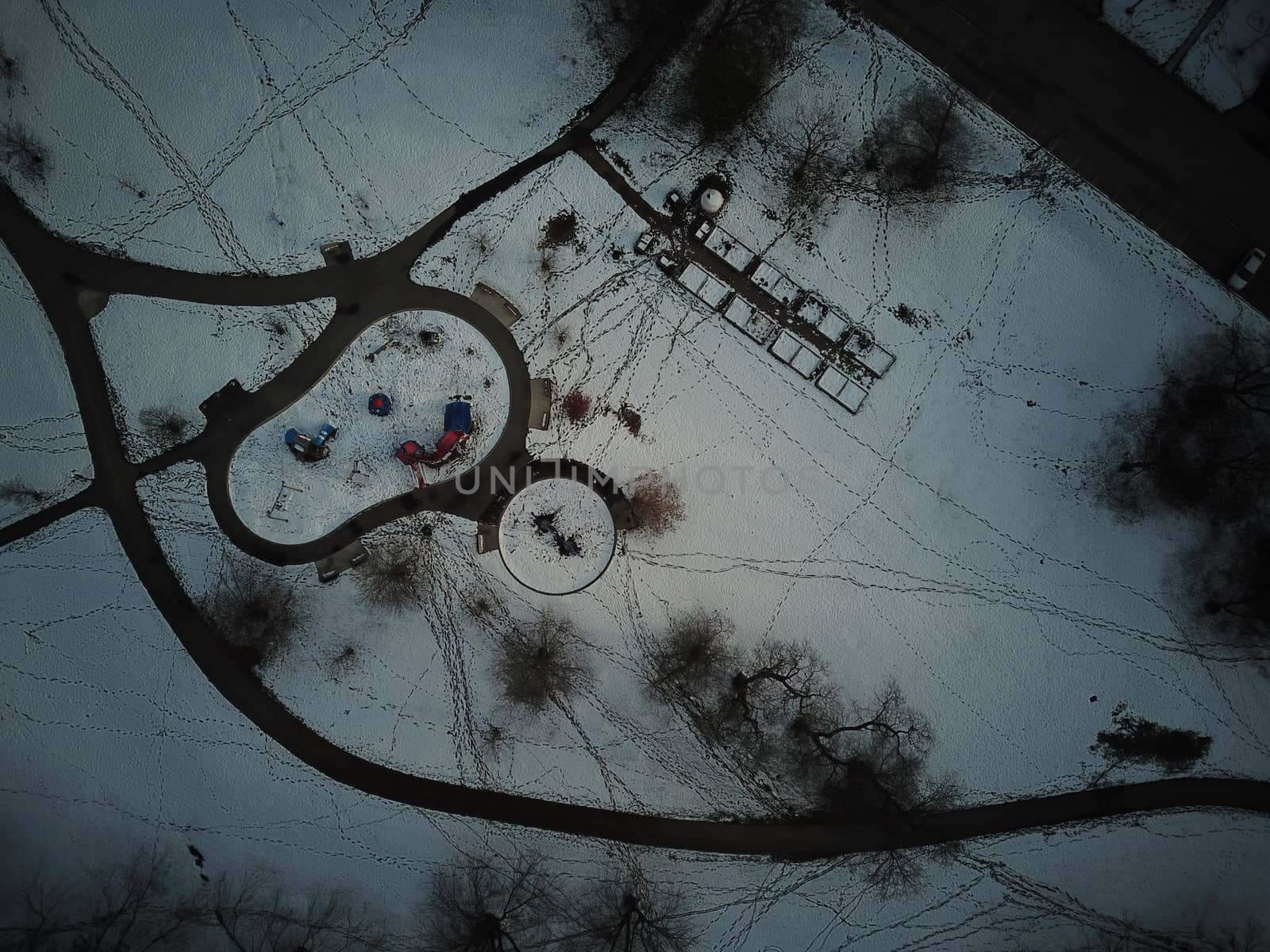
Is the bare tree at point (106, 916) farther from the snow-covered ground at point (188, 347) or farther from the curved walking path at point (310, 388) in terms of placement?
the snow-covered ground at point (188, 347)

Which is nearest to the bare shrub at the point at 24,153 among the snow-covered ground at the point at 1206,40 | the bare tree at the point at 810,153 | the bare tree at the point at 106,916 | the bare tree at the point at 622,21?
the bare tree at the point at 622,21

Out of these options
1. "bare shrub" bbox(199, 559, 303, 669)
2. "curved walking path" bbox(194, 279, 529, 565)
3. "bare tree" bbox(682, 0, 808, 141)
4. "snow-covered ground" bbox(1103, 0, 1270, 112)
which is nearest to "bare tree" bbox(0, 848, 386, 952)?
"bare shrub" bbox(199, 559, 303, 669)

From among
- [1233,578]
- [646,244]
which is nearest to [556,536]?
[646,244]

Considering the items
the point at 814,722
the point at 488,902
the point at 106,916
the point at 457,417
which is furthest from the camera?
the point at 814,722

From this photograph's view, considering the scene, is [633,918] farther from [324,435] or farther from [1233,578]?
[1233,578]

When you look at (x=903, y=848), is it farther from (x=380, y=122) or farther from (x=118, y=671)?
(x=380, y=122)

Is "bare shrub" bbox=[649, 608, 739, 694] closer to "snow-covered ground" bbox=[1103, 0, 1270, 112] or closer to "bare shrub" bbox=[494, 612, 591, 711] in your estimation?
"bare shrub" bbox=[494, 612, 591, 711]

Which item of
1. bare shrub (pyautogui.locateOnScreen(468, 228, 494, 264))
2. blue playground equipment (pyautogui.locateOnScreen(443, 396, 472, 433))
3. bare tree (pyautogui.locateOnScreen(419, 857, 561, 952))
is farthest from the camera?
bare shrub (pyautogui.locateOnScreen(468, 228, 494, 264))
